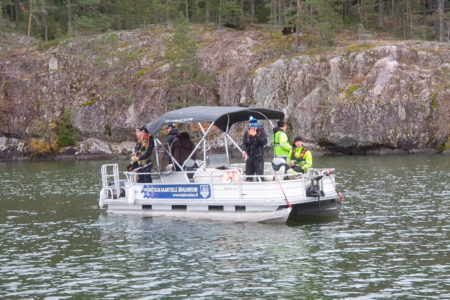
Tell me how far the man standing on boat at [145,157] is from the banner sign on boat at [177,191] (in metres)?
0.60

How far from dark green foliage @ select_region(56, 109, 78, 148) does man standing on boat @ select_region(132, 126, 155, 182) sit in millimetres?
49015

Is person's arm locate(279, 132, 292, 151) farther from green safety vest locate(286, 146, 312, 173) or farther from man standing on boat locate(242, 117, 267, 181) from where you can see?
man standing on boat locate(242, 117, 267, 181)

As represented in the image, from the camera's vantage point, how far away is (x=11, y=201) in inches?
1071

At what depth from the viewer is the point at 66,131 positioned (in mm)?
68250

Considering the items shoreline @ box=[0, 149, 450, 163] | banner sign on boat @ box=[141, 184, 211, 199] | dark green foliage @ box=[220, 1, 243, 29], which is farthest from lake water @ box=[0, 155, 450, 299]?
dark green foliage @ box=[220, 1, 243, 29]

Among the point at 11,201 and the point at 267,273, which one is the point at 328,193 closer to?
the point at 267,273

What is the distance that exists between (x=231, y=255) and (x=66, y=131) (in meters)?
57.9

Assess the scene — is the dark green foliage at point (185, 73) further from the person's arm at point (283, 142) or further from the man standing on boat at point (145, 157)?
the person's arm at point (283, 142)

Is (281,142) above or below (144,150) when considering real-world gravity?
above

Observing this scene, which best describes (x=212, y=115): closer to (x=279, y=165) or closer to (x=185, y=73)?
(x=279, y=165)

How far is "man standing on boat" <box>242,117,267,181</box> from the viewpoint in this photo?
18.9 m

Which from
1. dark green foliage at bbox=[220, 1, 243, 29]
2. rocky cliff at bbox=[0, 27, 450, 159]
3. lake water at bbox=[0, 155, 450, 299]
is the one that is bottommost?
lake water at bbox=[0, 155, 450, 299]

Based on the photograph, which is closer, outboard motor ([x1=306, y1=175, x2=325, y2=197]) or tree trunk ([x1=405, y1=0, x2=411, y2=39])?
outboard motor ([x1=306, y1=175, x2=325, y2=197])

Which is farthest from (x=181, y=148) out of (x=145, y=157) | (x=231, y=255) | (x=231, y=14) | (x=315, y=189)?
(x=231, y=14)
